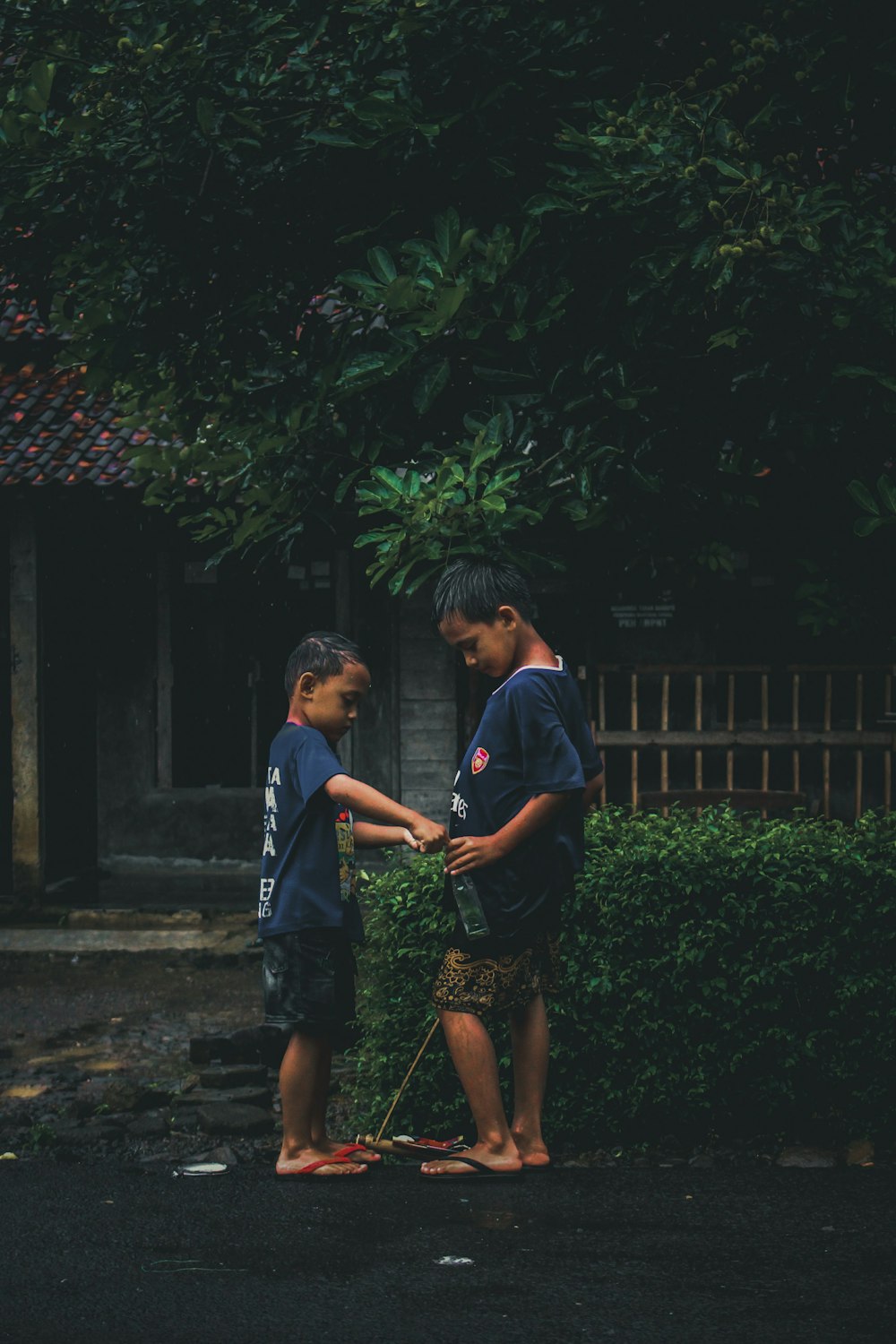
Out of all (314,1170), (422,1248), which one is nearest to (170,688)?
(314,1170)

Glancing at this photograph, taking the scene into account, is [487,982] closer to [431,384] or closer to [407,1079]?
[407,1079]

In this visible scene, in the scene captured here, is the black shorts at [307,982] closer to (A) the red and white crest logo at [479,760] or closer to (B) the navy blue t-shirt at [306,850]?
(B) the navy blue t-shirt at [306,850]

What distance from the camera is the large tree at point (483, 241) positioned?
5.13 m

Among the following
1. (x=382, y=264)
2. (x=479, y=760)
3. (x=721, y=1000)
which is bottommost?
(x=721, y=1000)

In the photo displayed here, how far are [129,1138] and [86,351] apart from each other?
10.1 ft

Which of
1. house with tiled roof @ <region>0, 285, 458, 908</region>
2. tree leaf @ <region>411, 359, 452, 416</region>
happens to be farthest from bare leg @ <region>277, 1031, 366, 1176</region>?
house with tiled roof @ <region>0, 285, 458, 908</region>

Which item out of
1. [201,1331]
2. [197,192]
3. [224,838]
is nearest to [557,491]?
[197,192]

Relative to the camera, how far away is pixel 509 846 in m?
4.56

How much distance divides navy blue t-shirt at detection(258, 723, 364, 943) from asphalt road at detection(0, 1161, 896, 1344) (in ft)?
2.67

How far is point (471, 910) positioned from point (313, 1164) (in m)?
A: 0.94

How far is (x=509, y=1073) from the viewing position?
16.8 ft

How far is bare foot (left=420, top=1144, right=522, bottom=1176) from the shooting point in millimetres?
4664

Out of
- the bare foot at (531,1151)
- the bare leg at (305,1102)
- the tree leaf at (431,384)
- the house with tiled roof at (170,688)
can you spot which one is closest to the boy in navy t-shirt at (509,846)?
the bare foot at (531,1151)

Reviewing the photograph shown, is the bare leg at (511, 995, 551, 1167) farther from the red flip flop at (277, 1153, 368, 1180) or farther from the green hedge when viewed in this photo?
the red flip flop at (277, 1153, 368, 1180)
